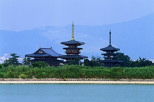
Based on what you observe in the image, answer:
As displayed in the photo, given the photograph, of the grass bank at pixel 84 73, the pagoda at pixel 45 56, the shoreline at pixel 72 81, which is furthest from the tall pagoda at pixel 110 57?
the shoreline at pixel 72 81

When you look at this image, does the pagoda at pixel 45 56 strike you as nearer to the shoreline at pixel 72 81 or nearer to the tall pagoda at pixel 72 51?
the tall pagoda at pixel 72 51

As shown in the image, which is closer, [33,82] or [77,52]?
[33,82]

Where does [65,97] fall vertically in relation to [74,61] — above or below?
below

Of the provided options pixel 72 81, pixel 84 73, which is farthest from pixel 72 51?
pixel 72 81

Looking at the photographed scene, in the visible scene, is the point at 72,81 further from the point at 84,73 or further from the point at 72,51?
the point at 72,51

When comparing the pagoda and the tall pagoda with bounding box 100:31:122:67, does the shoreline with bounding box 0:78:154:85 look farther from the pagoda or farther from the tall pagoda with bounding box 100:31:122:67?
the tall pagoda with bounding box 100:31:122:67

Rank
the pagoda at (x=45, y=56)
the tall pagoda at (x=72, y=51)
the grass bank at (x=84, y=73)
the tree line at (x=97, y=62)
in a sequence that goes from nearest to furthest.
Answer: the grass bank at (x=84, y=73)
the tree line at (x=97, y=62)
the pagoda at (x=45, y=56)
the tall pagoda at (x=72, y=51)

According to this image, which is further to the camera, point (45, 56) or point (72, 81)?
point (45, 56)

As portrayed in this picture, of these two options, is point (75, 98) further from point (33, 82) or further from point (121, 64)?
point (121, 64)

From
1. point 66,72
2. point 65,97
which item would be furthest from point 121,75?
point 65,97

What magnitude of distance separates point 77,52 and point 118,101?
40948mm

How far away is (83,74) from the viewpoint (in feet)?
167

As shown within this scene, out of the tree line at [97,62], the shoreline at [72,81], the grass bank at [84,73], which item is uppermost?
the tree line at [97,62]

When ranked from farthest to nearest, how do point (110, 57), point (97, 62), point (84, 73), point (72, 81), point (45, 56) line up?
1. point (110, 57)
2. point (97, 62)
3. point (45, 56)
4. point (84, 73)
5. point (72, 81)
